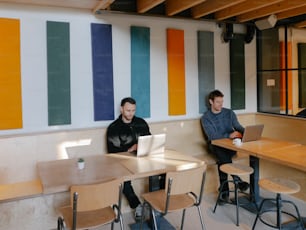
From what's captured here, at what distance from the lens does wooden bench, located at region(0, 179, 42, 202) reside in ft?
9.47

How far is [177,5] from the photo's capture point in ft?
11.8

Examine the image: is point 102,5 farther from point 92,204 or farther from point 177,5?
point 92,204

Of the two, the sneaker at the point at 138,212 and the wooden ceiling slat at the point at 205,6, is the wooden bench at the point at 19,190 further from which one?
the wooden ceiling slat at the point at 205,6

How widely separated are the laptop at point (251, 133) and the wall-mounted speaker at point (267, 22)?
1556mm

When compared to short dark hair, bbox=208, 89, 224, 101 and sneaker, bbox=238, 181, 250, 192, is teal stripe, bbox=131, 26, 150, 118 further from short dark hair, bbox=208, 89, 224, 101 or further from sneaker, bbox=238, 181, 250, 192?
Answer: sneaker, bbox=238, 181, 250, 192

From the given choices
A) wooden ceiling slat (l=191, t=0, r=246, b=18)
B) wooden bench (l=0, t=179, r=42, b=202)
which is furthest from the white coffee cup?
wooden bench (l=0, t=179, r=42, b=202)

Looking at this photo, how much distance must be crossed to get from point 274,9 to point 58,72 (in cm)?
268

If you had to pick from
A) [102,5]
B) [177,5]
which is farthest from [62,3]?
[177,5]

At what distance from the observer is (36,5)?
3.30 meters

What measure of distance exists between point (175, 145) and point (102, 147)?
3.21ft

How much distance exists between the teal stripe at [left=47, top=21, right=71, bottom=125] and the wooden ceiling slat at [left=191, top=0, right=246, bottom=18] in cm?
164

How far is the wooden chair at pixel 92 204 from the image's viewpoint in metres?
2.12

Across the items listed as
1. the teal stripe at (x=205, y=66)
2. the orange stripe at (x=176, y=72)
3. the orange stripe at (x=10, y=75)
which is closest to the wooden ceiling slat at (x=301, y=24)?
the teal stripe at (x=205, y=66)

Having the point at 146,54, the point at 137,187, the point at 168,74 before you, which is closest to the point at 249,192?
the point at 137,187
